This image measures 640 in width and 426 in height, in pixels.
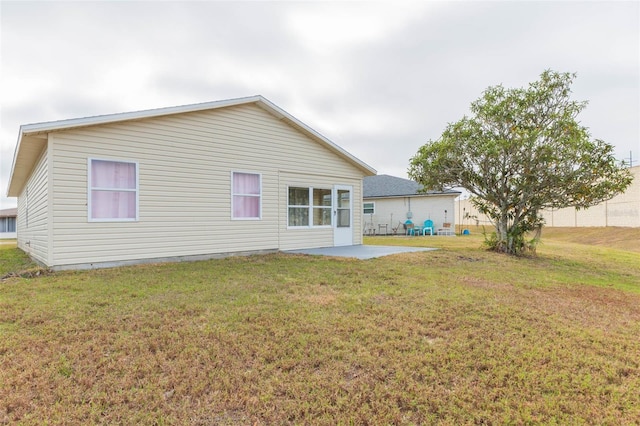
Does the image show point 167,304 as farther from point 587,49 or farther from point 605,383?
point 587,49

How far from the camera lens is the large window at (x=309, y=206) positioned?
1069cm

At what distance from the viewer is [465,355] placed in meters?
3.11

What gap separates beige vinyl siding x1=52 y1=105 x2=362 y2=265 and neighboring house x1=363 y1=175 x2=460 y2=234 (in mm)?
12323

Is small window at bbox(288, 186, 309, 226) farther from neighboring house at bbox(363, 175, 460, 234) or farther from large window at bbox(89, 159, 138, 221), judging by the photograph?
neighboring house at bbox(363, 175, 460, 234)

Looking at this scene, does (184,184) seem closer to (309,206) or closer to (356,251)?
(309,206)

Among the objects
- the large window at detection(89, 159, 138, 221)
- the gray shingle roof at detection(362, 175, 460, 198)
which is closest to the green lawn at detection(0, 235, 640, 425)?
the large window at detection(89, 159, 138, 221)

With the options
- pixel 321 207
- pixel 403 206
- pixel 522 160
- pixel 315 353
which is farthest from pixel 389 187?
pixel 315 353

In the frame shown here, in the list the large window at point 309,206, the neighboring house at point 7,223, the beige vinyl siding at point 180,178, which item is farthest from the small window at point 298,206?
the neighboring house at point 7,223

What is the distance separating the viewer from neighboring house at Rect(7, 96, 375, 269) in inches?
279

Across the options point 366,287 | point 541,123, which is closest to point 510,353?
point 366,287

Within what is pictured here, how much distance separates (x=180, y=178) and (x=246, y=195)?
1853 mm

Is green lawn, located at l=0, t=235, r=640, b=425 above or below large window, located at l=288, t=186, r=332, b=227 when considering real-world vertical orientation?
below

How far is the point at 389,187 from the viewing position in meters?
23.5

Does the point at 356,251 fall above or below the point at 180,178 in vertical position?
below
